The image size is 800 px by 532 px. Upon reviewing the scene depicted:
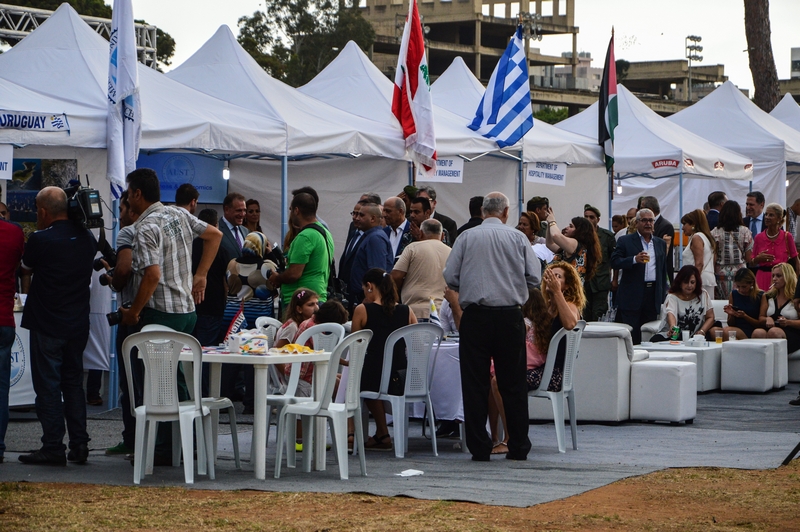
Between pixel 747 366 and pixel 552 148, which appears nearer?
pixel 747 366

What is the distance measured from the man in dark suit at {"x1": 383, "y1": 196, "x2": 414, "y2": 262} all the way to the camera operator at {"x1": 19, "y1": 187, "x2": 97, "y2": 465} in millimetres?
3016

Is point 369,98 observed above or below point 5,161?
above

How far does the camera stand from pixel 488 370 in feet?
23.2

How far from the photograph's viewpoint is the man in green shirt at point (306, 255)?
8.24m

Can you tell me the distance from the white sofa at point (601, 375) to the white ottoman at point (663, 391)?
0.37ft

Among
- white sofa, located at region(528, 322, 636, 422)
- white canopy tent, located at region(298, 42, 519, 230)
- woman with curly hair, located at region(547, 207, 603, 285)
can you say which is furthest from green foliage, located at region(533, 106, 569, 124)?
white sofa, located at region(528, 322, 636, 422)

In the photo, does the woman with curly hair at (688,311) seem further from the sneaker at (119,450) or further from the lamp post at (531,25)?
the lamp post at (531,25)

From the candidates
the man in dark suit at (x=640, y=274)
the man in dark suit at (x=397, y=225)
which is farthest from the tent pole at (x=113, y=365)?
the man in dark suit at (x=640, y=274)

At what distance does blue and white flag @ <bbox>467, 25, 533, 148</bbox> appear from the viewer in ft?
45.4

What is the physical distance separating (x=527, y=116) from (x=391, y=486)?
8474 millimetres

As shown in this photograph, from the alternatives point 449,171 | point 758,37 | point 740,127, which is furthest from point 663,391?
point 758,37

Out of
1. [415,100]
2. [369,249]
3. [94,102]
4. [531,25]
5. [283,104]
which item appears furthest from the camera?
[531,25]

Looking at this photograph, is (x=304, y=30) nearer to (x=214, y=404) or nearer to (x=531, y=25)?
(x=531, y=25)

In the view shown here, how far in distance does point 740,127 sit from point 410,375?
1587 centimetres
